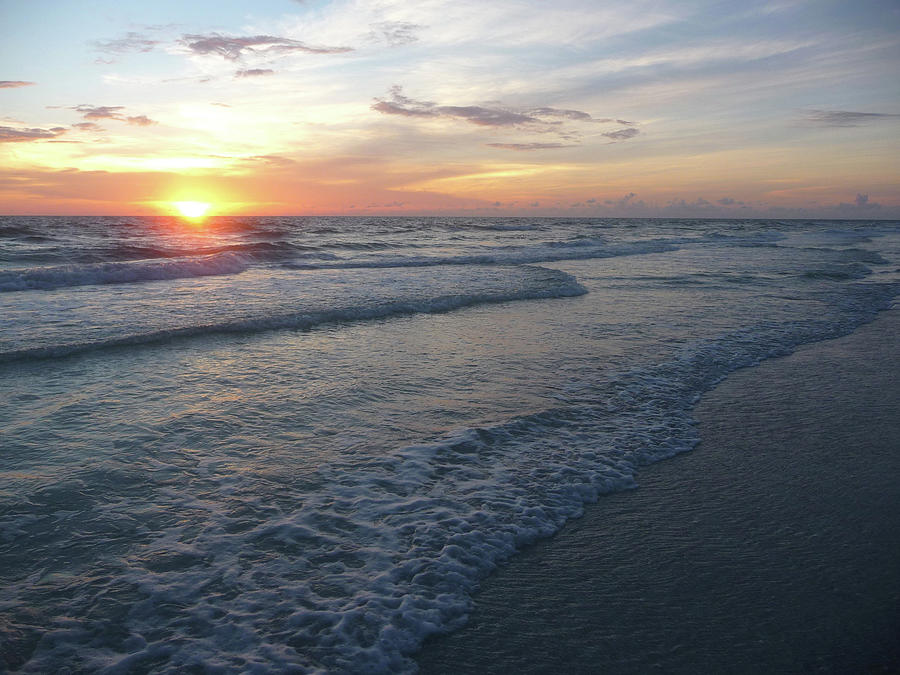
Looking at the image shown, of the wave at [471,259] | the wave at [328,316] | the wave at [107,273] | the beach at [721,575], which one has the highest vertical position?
the wave at [471,259]

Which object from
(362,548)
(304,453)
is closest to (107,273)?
(304,453)

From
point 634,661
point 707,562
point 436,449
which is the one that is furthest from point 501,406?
point 634,661

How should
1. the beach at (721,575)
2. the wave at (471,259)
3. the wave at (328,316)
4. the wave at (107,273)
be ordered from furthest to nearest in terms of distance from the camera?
1. the wave at (471,259)
2. the wave at (107,273)
3. the wave at (328,316)
4. the beach at (721,575)

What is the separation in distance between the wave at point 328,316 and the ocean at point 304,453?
6 cm

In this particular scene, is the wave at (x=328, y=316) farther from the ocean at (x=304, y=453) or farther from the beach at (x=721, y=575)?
the beach at (x=721, y=575)

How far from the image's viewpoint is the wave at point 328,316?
26.8 feet

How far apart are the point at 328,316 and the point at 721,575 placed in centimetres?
887

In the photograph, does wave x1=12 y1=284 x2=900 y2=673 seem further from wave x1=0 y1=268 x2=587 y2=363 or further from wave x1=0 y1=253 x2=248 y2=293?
wave x1=0 y1=253 x2=248 y2=293

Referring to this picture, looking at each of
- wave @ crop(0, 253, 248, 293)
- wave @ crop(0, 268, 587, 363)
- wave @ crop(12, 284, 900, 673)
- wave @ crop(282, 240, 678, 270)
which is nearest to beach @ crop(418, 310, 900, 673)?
wave @ crop(12, 284, 900, 673)

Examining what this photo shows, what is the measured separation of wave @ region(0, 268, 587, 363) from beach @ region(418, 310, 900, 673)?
740 cm

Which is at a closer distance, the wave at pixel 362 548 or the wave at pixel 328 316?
the wave at pixel 362 548

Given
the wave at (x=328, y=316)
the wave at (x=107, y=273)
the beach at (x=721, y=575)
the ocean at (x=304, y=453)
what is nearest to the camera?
the beach at (x=721, y=575)

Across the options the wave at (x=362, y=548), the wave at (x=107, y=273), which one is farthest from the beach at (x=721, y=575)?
the wave at (x=107, y=273)

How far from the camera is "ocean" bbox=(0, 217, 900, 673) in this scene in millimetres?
3018
